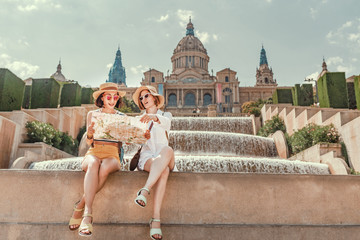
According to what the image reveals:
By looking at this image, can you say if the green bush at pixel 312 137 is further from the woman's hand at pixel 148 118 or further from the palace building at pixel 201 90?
the palace building at pixel 201 90

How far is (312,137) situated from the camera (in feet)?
33.5

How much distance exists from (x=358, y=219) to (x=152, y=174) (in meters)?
2.83

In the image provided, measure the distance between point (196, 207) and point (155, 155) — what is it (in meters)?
0.87

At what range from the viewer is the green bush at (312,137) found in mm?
9281

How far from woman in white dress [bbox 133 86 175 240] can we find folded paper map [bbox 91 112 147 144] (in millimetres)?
145

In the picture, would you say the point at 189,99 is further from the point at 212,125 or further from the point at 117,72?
the point at 117,72

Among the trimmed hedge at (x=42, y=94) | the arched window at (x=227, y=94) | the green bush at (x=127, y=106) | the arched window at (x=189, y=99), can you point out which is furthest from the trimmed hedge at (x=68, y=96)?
the arched window at (x=227, y=94)

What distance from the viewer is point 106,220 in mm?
3590

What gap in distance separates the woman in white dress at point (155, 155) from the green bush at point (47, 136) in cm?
662

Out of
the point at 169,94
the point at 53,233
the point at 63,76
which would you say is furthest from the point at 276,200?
the point at 63,76

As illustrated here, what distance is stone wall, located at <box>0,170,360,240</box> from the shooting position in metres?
3.57

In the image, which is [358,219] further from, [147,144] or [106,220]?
[106,220]

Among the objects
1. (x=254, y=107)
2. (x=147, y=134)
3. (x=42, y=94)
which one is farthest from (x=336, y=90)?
(x=42, y=94)

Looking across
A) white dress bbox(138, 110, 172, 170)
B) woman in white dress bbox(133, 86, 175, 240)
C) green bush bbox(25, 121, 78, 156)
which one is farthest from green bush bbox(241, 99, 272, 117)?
white dress bbox(138, 110, 172, 170)
